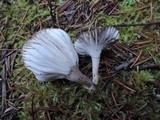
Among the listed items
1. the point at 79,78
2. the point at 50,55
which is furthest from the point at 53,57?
the point at 79,78

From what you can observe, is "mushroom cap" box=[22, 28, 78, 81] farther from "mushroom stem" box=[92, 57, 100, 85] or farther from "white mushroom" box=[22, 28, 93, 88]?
"mushroom stem" box=[92, 57, 100, 85]

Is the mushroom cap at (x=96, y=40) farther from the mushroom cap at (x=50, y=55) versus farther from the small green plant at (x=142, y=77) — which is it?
the small green plant at (x=142, y=77)

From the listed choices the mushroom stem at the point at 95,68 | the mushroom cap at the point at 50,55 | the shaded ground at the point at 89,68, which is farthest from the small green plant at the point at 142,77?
the mushroom cap at the point at 50,55

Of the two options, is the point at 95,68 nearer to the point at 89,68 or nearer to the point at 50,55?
the point at 89,68

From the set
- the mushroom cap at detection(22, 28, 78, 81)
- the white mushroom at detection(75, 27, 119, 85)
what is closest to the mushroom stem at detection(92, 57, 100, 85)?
the white mushroom at detection(75, 27, 119, 85)

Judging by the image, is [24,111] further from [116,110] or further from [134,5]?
[134,5]

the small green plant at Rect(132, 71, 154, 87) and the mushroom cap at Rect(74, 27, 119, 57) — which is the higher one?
the mushroom cap at Rect(74, 27, 119, 57)

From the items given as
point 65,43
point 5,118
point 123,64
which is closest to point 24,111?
point 5,118
